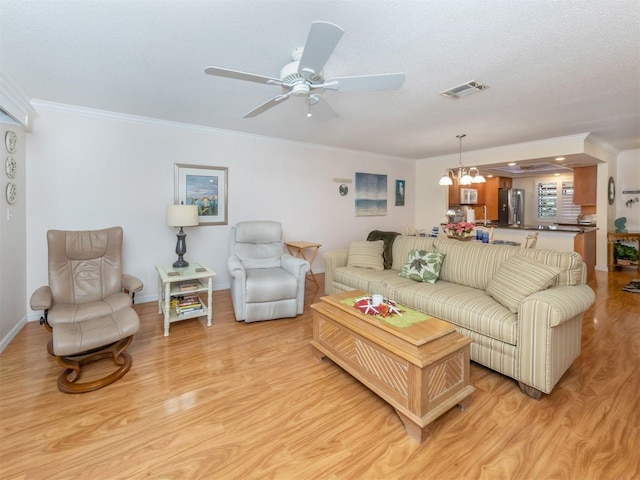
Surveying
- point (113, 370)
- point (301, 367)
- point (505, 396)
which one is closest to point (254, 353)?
point (301, 367)

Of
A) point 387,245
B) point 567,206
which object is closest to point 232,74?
point 387,245

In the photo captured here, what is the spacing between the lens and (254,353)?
2695mm

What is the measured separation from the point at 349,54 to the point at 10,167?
3.28 meters

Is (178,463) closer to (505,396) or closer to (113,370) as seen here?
(113,370)

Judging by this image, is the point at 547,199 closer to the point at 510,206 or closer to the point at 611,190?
the point at 510,206

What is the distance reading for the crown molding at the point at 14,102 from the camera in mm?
2573

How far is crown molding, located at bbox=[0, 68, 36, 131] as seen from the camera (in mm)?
2573

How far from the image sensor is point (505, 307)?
236 cm

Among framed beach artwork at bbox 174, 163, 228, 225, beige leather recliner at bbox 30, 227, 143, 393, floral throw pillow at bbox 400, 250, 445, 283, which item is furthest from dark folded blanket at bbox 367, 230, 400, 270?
beige leather recliner at bbox 30, 227, 143, 393

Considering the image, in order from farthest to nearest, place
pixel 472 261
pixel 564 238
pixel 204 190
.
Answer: pixel 564 238 < pixel 204 190 < pixel 472 261

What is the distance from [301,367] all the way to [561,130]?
4.74 meters

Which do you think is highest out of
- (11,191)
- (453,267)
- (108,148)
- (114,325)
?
(108,148)

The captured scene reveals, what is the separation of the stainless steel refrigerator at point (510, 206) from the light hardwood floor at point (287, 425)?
6247 millimetres

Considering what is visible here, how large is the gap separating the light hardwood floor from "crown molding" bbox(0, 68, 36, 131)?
211 centimetres
